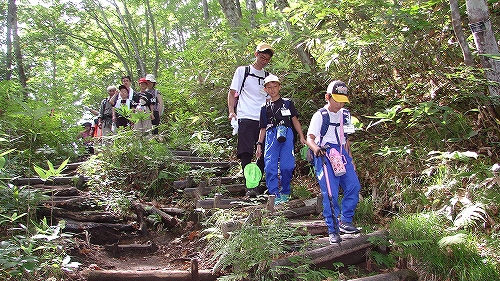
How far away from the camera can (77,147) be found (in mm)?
9391

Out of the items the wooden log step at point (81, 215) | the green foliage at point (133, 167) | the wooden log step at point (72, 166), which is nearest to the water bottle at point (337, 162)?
the wooden log step at point (81, 215)

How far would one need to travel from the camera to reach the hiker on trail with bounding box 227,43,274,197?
648 centimetres

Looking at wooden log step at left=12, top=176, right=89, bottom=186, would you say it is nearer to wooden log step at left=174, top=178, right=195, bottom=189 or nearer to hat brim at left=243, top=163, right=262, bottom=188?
wooden log step at left=174, top=178, right=195, bottom=189

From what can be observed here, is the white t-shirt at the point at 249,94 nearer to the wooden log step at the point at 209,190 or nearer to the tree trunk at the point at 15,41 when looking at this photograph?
the wooden log step at the point at 209,190

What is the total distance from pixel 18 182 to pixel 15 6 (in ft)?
40.6

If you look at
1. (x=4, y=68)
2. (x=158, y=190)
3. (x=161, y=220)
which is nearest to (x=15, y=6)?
(x=4, y=68)

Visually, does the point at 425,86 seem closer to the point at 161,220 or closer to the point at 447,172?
the point at 447,172

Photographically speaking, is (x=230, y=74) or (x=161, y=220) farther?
(x=230, y=74)

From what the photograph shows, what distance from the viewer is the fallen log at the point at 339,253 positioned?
4.28 metres

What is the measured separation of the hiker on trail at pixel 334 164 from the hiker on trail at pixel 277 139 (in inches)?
34.1

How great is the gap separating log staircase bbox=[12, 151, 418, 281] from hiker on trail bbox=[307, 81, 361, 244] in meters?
0.27

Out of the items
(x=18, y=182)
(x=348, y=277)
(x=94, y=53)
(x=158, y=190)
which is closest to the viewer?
(x=348, y=277)

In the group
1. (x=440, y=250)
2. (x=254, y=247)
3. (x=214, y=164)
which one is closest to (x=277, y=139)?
(x=254, y=247)

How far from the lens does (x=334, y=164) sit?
4.80 m
